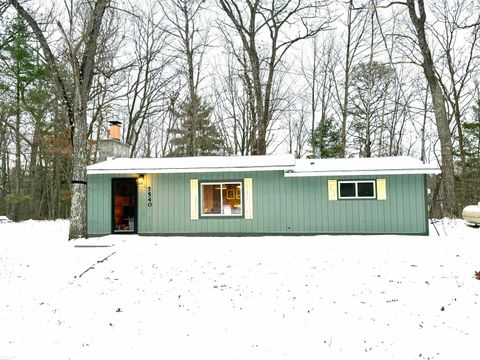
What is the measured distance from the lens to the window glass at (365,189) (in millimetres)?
10250

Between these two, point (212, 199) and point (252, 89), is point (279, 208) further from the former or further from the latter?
point (252, 89)

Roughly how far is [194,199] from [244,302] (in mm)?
6132

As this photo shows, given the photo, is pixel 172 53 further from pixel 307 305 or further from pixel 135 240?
pixel 307 305

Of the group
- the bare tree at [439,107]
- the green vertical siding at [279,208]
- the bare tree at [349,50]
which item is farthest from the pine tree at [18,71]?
the bare tree at [439,107]

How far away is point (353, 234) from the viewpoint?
10.3 m

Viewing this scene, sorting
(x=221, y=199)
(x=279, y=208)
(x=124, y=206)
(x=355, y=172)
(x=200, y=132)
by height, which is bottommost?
(x=279, y=208)

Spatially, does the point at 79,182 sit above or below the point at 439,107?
below

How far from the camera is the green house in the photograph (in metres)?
10.1

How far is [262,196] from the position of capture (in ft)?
34.9

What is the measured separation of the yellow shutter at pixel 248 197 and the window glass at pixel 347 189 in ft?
8.43

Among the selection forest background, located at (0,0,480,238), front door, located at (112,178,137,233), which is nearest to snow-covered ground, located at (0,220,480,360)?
front door, located at (112,178,137,233)

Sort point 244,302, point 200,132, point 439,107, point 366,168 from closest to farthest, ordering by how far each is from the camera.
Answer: point 244,302 < point 366,168 < point 439,107 < point 200,132

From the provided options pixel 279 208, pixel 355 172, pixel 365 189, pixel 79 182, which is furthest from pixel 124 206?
pixel 365 189

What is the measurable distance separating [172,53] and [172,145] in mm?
5983
